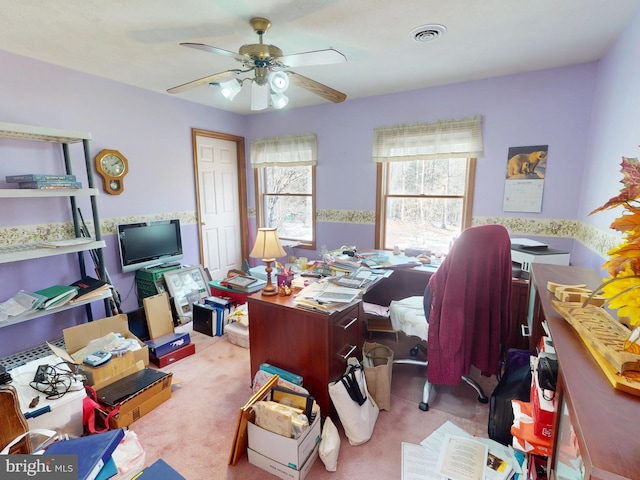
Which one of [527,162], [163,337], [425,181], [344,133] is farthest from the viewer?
[344,133]

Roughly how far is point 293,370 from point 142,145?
2851 mm

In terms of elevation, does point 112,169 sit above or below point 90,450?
above

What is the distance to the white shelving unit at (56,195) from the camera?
220cm

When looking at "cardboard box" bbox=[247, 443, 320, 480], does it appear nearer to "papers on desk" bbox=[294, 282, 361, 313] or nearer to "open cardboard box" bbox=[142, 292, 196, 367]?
"papers on desk" bbox=[294, 282, 361, 313]

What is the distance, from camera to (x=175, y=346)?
8.75ft

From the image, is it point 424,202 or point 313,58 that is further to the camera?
point 424,202

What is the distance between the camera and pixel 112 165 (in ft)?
10.1

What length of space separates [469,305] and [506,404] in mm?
532

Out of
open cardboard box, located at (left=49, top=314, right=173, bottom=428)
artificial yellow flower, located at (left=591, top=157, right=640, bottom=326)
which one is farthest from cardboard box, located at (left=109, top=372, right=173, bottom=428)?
artificial yellow flower, located at (left=591, top=157, right=640, bottom=326)

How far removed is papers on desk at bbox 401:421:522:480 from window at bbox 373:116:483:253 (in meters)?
1.93

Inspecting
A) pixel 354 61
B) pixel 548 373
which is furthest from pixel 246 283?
pixel 548 373

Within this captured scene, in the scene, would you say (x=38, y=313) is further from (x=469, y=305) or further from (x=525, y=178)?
(x=525, y=178)

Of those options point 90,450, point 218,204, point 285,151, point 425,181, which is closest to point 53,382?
point 90,450

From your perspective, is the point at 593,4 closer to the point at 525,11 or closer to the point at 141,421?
the point at 525,11
